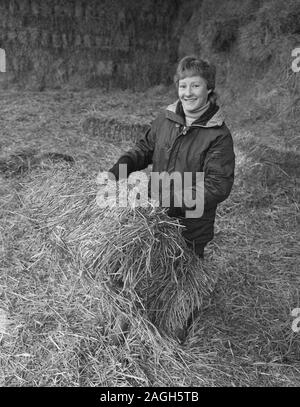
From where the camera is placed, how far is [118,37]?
22.9 ft

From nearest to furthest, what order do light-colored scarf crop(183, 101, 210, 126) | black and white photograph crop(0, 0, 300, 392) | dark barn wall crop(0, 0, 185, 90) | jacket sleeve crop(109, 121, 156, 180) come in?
black and white photograph crop(0, 0, 300, 392)
light-colored scarf crop(183, 101, 210, 126)
jacket sleeve crop(109, 121, 156, 180)
dark barn wall crop(0, 0, 185, 90)

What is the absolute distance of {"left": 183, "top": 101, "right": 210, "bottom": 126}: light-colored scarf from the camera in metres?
2.31

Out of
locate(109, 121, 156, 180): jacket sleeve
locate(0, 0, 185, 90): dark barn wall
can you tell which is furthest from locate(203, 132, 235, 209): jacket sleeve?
locate(0, 0, 185, 90): dark barn wall

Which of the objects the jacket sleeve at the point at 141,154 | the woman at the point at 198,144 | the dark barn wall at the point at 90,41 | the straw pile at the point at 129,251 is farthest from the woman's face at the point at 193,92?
the dark barn wall at the point at 90,41

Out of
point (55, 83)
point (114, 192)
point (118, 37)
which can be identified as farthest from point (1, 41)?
point (114, 192)

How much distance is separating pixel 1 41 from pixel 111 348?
512 centimetres

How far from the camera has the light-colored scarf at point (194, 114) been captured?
231 cm

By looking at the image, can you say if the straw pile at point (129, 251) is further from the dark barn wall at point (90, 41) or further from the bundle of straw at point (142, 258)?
the dark barn wall at point (90, 41)

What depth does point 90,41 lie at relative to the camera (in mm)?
6770

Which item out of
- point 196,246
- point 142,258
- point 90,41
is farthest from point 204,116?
point 90,41

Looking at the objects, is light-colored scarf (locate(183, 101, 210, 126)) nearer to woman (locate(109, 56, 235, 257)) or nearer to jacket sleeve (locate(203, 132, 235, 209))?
woman (locate(109, 56, 235, 257))

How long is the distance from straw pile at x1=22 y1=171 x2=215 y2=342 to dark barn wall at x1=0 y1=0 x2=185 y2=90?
4526 millimetres

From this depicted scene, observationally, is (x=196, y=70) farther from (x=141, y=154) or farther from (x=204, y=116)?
(x=141, y=154)
